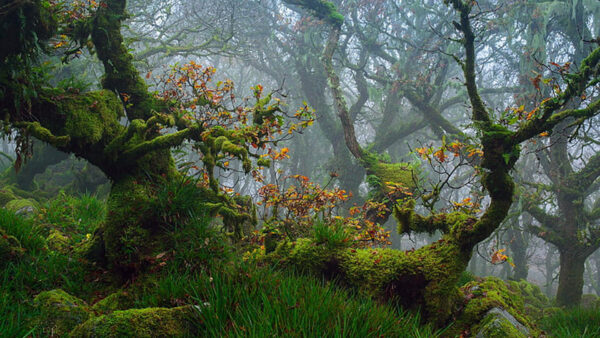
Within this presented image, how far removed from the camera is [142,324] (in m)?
2.57

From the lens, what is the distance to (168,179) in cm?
468

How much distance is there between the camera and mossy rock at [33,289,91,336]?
8.68 feet

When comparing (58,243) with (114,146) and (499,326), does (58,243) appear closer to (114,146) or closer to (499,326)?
(114,146)

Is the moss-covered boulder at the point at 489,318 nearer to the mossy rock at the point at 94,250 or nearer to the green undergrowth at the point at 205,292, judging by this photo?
the green undergrowth at the point at 205,292

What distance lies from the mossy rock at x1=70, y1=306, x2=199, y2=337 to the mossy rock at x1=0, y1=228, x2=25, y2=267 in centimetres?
187

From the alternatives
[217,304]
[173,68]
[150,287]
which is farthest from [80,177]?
[217,304]

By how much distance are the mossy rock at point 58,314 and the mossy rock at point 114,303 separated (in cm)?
27

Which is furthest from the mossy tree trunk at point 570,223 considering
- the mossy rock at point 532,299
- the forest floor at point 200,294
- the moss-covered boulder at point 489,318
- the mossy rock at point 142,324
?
the mossy rock at point 142,324

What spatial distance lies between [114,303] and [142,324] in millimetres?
1050

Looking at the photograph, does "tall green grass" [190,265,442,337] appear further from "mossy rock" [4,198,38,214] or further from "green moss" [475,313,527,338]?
"mossy rock" [4,198,38,214]

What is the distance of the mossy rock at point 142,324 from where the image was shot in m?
2.48

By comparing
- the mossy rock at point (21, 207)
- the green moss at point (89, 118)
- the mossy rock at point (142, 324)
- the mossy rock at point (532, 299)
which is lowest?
the mossy rock at point (142, 324)

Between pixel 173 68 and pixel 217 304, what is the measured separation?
14.9 ft

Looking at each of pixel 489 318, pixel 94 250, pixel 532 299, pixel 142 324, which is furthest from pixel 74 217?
pixel 532 299
